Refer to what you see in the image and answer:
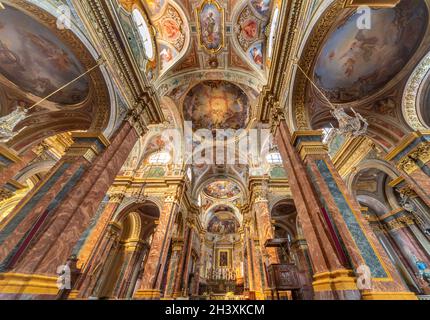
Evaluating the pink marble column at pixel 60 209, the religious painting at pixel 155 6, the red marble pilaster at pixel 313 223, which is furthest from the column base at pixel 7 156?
the red marble pilaster at pixel 313 223

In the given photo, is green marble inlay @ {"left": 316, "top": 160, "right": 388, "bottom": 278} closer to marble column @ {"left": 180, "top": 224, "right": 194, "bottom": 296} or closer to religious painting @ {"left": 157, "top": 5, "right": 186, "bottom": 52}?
religious painting @ {"left": 157, "top": 5, "right": 186, "bottom": 52}

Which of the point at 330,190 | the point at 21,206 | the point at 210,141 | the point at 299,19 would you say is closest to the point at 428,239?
the point at 330,190

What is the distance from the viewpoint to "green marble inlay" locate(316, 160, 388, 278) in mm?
3525

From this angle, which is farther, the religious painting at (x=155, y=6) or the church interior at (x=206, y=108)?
the religious painting at (x=155, y=6)

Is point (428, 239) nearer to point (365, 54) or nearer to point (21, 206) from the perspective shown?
point (365, 54)

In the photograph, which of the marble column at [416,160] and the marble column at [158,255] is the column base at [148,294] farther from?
the marble column at [416,160]

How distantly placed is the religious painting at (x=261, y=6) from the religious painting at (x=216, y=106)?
4.85 metres

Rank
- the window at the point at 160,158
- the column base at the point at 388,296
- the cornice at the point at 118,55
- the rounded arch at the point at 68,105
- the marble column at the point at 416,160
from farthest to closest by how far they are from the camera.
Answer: the window at the point at 160,158 → the marble column at the point at 416,160 → the cornice at the point at 118,55 → the rounded arch at the point at 68,105 → the column base at the point at 388,296

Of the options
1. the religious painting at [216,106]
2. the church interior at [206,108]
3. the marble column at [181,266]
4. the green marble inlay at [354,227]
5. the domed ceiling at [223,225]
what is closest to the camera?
the green marble inlay at [354,227]

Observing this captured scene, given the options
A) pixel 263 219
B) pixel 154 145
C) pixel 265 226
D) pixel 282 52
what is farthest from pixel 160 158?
pixel 282 52

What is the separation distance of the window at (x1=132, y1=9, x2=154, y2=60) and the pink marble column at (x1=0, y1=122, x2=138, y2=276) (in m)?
5.86

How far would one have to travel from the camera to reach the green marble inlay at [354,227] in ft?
11.6

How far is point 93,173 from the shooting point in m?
5.66

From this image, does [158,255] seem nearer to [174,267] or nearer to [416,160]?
[174,267]
